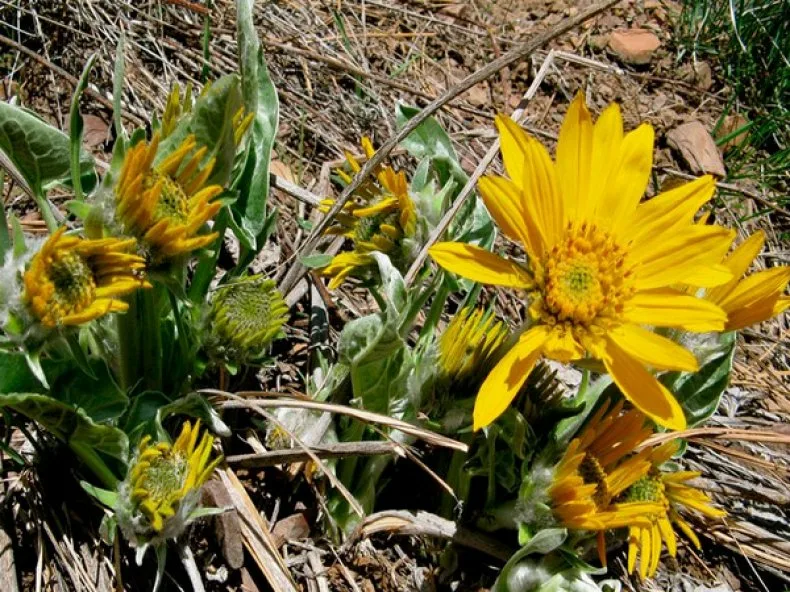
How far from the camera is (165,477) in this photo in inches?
63.5

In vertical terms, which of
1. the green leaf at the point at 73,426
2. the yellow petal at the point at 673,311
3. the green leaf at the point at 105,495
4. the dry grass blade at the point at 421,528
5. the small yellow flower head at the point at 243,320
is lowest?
the dry grass blade at the point at 421,528

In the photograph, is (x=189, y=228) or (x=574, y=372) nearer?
(x=189, y=228)

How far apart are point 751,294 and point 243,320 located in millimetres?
944

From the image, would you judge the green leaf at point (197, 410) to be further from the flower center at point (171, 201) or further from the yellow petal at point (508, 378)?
the yellow petal at point (508, 378)

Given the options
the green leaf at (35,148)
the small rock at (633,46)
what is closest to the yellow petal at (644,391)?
the green leaf at (35,148)

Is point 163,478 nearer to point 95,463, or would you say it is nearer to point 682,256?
point 95,463

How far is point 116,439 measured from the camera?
64.7 inches

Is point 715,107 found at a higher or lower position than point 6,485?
higher

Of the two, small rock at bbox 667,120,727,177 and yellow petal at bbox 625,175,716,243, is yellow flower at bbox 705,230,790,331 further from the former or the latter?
small rock at bbox 667,120,727,177

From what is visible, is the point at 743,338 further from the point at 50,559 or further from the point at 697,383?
the point at 50,559

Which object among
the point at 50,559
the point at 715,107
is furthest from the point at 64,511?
the point at 715,107

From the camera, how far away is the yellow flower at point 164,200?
4.79 ft

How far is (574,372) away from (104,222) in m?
1.48

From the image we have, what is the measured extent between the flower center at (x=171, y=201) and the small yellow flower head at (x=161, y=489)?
1.20ft
